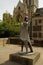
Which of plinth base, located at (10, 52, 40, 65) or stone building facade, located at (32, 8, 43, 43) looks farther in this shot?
stone building facade, located at (32, 8, 43, 43)

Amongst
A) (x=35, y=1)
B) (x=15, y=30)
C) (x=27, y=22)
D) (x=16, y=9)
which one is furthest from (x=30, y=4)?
(x=27, y=22)

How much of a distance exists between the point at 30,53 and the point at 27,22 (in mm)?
1373

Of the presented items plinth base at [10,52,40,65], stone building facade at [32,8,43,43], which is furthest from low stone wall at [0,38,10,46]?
plinth base at [10,52,40,65]

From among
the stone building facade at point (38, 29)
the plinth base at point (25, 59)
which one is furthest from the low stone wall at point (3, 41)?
the plinth base at point (25, 59)

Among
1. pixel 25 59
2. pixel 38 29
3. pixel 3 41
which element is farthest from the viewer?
pixel 38 29

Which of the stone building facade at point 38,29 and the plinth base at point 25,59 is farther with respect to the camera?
the stone building facade at point 38,29

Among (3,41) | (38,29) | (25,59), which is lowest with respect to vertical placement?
(25,59)

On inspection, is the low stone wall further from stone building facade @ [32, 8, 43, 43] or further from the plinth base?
the plinth base

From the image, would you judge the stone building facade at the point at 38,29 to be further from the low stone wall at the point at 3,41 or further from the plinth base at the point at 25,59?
the plinth base at the point at 25,59

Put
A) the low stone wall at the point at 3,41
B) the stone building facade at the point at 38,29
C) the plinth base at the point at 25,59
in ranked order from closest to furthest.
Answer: the plinth base at the point at 25,59, the low stone wall at the point at 3,41, the stone building facade at the point at 38,29

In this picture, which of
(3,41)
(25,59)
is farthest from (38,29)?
(25,59)

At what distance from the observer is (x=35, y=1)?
3700 cm

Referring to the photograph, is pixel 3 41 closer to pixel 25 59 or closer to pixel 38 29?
pixel 38 29

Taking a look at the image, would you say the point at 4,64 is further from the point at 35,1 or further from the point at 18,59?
the point at 35,1
